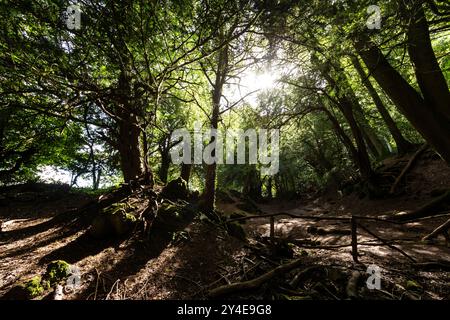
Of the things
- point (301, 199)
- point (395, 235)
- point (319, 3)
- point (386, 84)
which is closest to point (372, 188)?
point (395, 235)

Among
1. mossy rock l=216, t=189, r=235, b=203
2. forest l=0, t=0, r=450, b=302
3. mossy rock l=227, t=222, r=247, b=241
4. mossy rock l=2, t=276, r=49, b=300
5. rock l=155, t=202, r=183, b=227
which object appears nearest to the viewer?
mossy rock l=2, t=276, r=49, b=300

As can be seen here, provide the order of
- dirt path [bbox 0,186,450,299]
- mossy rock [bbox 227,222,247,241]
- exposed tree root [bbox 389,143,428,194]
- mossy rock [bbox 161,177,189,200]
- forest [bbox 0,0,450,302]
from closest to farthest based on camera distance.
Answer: forest [bbox 0,0,450,302], dirt path [bbox 0,186,450,299], mossy rock [bbox 227,222,247,241], mossy rock [bbox 161,177,189,200], exposed tree root [bbox 389,143,428,194]

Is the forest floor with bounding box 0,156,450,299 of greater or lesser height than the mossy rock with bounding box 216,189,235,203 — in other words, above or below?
below

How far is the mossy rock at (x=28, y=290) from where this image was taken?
315 centimetres

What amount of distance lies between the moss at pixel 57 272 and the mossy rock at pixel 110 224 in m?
1.28

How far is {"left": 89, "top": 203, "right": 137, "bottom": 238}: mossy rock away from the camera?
5039mm

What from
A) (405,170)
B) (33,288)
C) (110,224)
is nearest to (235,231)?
(110,224)

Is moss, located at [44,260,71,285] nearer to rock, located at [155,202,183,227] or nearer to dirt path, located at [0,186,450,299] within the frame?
dirt path, located at [0,186,450,299]

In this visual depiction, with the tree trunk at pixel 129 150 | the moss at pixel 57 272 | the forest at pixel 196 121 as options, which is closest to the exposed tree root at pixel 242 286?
the forest at pixel 196 121

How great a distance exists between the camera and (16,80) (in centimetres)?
427

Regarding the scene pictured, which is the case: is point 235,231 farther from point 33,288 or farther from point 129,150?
point 33,288

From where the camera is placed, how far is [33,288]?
3.27m

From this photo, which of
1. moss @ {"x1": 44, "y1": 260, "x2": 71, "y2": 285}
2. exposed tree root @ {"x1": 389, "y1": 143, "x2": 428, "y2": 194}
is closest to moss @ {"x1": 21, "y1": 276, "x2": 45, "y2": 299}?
moss @ {"x1": 44, "y1": 260, "x2": 71, "y2": 285}
